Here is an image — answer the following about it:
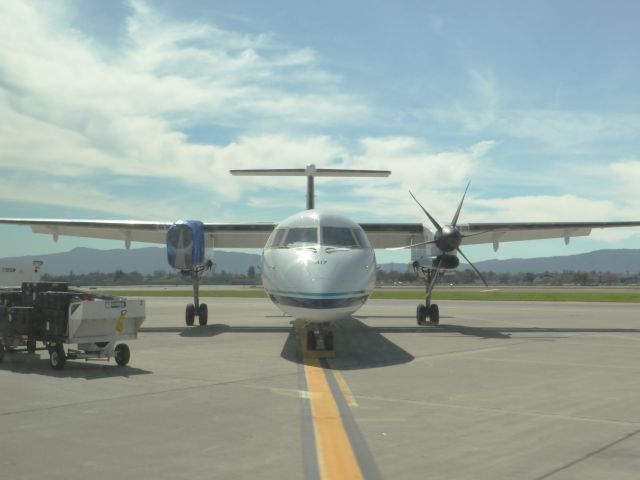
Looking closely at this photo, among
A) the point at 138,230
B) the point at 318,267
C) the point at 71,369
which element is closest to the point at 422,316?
the point at 318,267

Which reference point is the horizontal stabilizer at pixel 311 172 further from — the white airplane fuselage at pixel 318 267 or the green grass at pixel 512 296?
the green grass at pixel 512 296

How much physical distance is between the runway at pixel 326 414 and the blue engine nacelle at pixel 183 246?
577 centimetres

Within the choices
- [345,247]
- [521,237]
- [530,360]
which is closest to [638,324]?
[521,237]

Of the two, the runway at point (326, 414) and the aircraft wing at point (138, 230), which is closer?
the runway at point (326, 414)

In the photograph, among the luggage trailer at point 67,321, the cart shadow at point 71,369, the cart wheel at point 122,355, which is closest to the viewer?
the cart shadow at point 71,369

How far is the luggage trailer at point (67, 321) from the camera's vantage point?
10.6 m

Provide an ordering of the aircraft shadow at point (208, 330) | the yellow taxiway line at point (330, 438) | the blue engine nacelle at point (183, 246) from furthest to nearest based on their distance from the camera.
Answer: the blue engine nacelle at point (183, 246)
the aircraft shadow at point (208, 330)
the yellow taxiway line at point (330, 438)

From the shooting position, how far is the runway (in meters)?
5.27

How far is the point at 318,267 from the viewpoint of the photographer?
1189 cm

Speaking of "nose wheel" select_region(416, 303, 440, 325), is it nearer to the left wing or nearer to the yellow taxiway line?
the left wing

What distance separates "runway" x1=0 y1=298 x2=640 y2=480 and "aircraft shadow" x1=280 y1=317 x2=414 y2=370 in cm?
9

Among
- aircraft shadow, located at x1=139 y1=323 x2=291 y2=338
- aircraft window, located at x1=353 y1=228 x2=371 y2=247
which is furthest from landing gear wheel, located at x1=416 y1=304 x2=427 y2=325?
aircraft window, located at x1=353 y1=228 x2=371 y2=247

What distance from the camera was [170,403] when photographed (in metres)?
7.78

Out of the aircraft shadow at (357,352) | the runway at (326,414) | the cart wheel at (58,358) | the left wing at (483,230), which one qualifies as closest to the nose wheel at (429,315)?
the left wing at (483,230)
